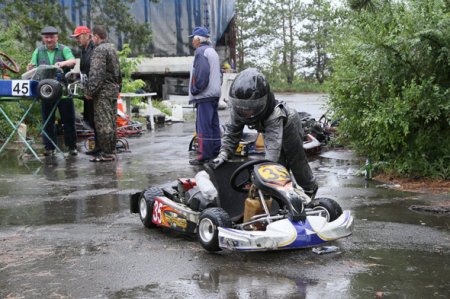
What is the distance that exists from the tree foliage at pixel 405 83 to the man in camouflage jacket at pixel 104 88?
13.2ft

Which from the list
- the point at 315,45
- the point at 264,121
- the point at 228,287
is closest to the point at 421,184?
the point at 264,121

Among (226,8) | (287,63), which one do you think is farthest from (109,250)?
(287,63)

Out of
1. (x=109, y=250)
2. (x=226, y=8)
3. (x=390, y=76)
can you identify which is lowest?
(x=109, y=250)

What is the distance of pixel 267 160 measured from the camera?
6438 mm

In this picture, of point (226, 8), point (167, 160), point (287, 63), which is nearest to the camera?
point (167, 160)

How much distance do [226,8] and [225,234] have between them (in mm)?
25609

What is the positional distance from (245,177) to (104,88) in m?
5.68

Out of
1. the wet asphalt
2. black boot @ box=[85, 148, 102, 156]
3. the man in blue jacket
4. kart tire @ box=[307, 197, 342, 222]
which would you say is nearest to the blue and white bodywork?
the wet asphalt

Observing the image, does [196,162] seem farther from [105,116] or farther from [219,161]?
[219,161]

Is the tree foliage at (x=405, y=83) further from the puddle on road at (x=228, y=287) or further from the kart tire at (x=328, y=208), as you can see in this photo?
the puddle on road at (x=228, y=287)

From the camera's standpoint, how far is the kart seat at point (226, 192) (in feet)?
22.2

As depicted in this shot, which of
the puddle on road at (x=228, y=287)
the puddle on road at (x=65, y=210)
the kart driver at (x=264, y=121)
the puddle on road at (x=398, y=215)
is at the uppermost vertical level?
the kart driver at (x=264, y=121)

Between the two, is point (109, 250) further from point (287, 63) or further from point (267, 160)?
point (287, 63)

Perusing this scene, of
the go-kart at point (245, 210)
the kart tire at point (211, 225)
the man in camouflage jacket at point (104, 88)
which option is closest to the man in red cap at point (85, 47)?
the man in camouflage jacket at point (104, 88)
